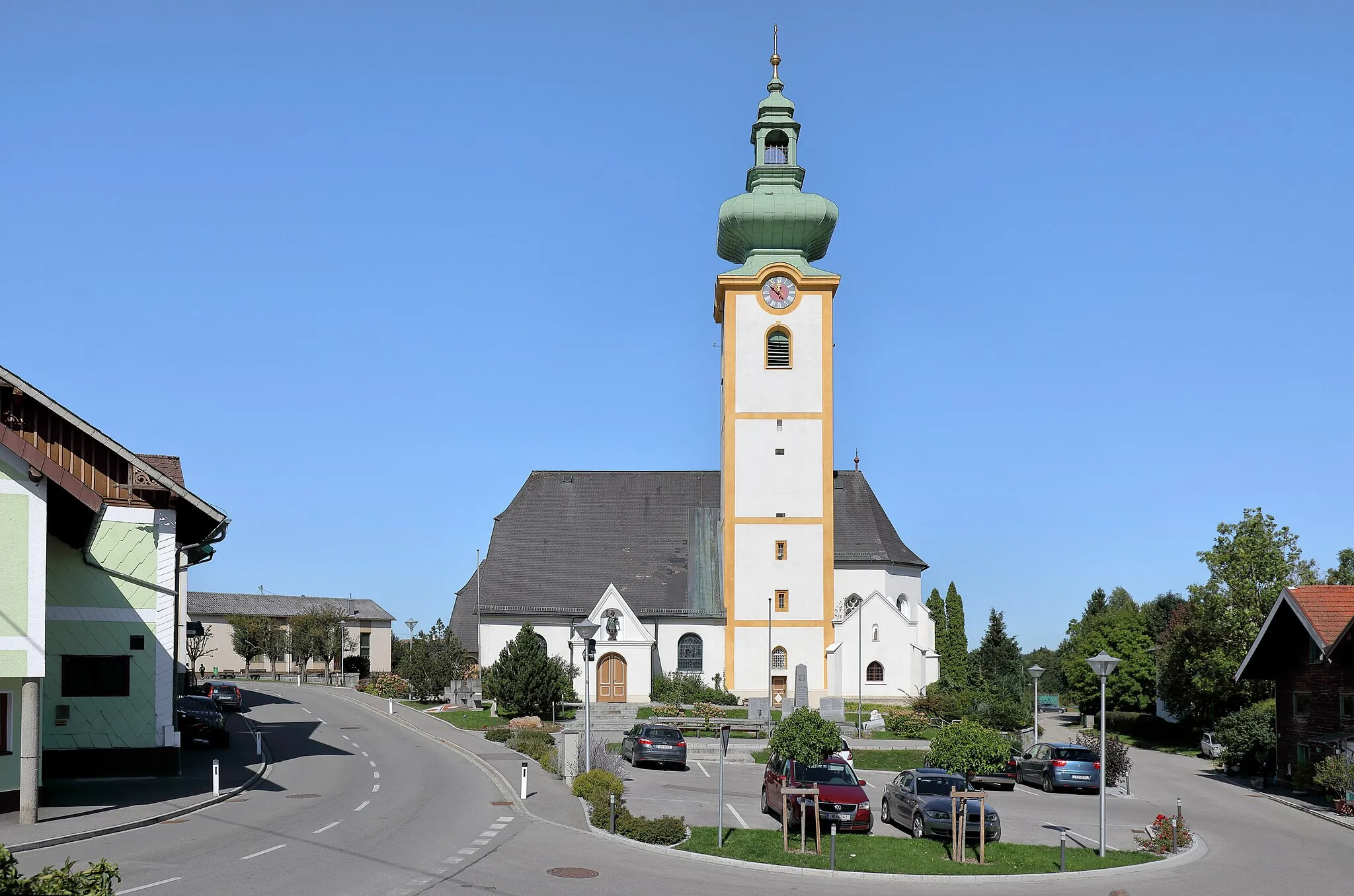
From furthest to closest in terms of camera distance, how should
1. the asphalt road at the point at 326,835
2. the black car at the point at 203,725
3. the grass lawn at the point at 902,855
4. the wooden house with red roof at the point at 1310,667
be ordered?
the black car at the point at 203,725 < the wooden house with red roof at the point at 1310,667 < the grass lawn at the point at 902,855 < the asphalt road at the point at 326,835

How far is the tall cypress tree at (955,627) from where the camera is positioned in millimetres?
75938

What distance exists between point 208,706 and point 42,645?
18.1 metres

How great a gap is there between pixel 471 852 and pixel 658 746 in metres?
16.3

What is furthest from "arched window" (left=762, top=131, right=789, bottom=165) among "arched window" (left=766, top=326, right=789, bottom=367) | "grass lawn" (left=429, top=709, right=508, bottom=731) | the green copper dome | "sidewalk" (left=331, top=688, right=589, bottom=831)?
"sidewalk" (left=331, top=688, right=589, bottom=831)

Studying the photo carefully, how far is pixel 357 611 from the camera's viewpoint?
107688 millimetres

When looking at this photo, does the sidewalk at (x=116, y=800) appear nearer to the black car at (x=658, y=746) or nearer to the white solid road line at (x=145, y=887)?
the white solid road line at (x=145, y=887)

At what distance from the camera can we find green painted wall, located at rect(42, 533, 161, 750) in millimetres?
29422

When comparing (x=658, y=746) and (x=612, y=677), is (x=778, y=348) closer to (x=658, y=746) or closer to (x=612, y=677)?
(x=612, y=677)

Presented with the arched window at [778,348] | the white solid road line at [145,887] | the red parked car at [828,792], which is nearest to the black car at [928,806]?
the red parked car at [828,792]

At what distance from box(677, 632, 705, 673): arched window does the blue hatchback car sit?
25.3m

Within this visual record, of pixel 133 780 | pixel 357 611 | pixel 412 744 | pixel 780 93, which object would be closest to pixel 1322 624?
pixel 412 744

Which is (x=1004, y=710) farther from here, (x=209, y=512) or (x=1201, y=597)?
(x=209, y=512)

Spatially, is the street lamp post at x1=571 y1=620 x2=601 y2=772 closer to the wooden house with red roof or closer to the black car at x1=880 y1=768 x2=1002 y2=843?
the black car at x1=880 y1=768 x2=1002 y2=843

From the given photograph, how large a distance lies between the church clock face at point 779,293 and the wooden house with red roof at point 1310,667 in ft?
91.3
